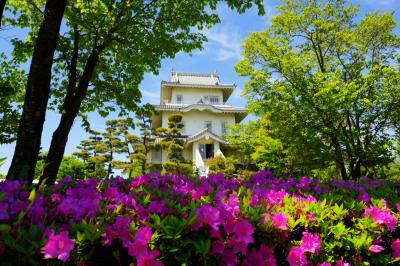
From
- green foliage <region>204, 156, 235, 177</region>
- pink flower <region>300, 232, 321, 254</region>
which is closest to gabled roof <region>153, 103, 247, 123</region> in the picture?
green foliage <region>204, 156, 235, 177</region>

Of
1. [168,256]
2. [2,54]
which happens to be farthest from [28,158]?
[2,54]

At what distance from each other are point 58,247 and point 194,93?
3474 centimetres

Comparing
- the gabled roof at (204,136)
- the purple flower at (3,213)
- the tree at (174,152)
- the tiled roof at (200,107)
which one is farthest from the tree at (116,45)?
the tiled roof at (200,107)

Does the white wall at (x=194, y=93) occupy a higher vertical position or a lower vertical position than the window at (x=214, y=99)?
higher

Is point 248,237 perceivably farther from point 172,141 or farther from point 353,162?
point 172,141

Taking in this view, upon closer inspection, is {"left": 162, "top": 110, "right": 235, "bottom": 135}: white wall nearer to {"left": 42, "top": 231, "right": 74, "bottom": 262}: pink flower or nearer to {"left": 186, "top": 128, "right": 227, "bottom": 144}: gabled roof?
{"left": 186, "top": 128, "right": 227, "bottom": 144}: gabled roof

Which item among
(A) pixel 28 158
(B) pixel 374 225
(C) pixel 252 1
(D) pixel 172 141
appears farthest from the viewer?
(D) pixel 172 141

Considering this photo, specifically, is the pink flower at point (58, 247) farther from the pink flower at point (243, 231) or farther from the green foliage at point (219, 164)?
the green foliage at point (219, 164)

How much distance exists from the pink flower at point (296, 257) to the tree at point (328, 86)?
14.1m

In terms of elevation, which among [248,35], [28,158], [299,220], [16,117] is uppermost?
[248,35]

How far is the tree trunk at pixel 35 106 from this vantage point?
193 inches

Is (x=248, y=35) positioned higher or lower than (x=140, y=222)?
higher

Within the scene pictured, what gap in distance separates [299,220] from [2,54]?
42.6 ft

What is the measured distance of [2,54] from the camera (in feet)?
38.5
